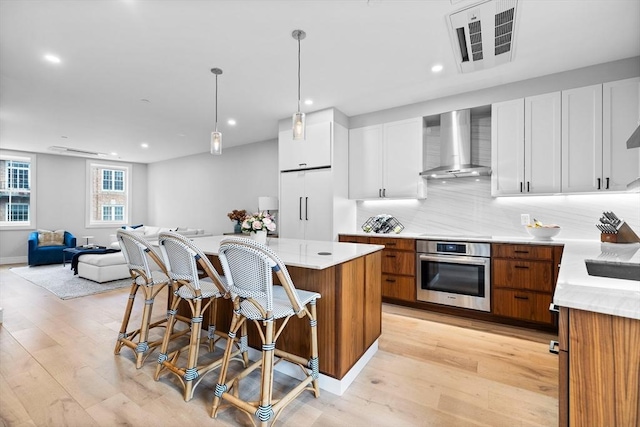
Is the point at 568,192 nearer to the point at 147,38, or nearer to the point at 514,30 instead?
the point at 514,30

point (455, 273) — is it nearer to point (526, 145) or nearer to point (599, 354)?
point (526, 145)

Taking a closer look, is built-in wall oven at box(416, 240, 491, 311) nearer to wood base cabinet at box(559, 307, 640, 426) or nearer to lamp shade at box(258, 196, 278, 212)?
wood base cabinet at box(559, 307, 640, 426)

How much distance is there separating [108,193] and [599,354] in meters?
10.3

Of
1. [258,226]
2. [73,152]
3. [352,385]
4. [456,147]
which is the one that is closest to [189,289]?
[258,226]

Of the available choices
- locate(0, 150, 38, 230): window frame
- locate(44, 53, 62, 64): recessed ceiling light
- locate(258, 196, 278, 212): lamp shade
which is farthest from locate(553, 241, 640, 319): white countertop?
locate(0, 150, 38, 230): window frame

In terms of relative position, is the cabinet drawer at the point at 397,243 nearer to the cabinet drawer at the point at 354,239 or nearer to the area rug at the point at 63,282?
the cabinet drawer at the point at 354,239

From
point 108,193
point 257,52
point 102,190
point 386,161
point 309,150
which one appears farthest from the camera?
point 108,193

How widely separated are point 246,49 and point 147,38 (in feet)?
2.72

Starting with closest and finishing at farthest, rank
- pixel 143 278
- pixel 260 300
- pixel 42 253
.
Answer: pixel 260 300 → pixel 143 278 → pixel 42 253

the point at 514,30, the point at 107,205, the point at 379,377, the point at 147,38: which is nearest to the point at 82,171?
the point at 107,205

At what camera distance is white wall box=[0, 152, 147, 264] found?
6773mm

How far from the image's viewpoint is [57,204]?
7305 millimetres

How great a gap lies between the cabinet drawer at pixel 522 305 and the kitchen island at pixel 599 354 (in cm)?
232

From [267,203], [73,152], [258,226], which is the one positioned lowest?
[258,226]
